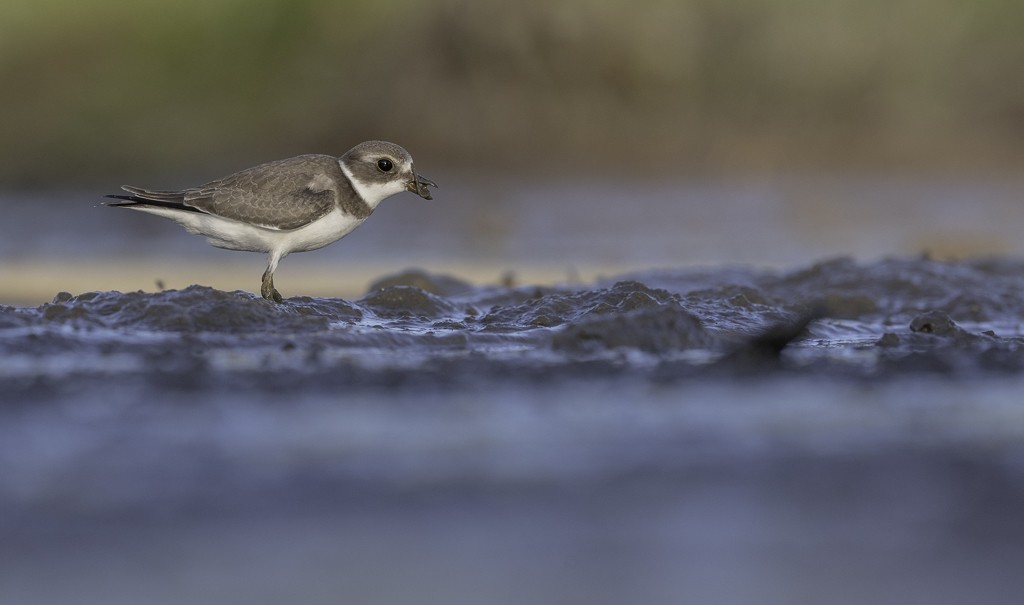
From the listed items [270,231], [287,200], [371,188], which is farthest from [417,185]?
[270,231]

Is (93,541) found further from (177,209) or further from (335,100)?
(335,100)

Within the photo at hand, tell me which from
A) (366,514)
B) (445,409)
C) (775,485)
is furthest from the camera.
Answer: (445,409)

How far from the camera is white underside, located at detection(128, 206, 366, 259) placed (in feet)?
25.4

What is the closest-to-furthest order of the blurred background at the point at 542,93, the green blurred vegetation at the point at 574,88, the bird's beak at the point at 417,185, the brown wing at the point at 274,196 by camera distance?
the brown wing at the point at 274,196
the bird's beak at the point at 417,185
the blurred background at the point at 542,93
the green blurred vegetation at the point at 574,88

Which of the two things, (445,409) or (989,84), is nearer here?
(445,409)

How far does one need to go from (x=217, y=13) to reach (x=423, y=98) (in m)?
3.64

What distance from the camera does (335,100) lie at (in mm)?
20953

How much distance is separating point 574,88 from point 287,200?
13065 mm

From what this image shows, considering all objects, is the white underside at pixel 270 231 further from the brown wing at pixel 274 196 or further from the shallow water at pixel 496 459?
the shallow water at pixel 496 459

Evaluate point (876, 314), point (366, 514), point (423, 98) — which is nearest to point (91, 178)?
point (423, 98)

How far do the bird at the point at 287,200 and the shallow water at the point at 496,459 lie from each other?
1.01m

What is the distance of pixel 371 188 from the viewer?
7.98m

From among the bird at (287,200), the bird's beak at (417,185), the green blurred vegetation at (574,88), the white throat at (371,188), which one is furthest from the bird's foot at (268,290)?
the green blurred vegetation at (574,88)

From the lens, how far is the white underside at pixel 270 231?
7750 millimetres
